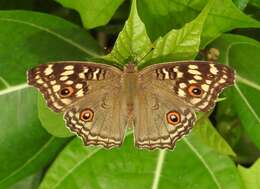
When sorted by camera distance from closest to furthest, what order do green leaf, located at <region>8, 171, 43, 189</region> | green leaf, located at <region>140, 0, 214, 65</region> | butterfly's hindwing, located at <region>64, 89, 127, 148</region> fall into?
green leaf, located at <region>140, 0, 214, 65</region>
butterfly's hindwing, located at <region>64, 89, 127, 148</region>
green leaf, located at <region>8, 171, 43, 189</region>

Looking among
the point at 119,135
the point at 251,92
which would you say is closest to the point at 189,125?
the point at 119,135

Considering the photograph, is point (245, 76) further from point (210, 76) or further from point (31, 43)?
point (31, 43)

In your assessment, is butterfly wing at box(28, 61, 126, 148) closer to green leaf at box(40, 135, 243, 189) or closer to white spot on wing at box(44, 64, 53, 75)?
white spot on wing at box(44, 64, 53, 75)

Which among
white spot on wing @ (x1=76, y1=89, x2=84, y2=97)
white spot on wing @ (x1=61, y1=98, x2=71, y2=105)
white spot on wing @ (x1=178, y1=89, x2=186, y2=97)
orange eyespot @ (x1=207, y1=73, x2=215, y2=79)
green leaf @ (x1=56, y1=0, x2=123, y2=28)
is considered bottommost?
white spot on wing @ (x1=178, y1=89, x2=186, y2=97)

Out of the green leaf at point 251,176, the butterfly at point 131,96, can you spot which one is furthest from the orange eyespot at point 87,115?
the green leaf at point 251,176

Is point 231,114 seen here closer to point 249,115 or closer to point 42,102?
point 249,115

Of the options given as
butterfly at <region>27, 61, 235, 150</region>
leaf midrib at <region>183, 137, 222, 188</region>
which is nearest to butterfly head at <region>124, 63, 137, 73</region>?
butterfly at <region>27, 61, 235, 150</region>

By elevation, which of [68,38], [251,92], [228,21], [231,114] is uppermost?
[228,21]
